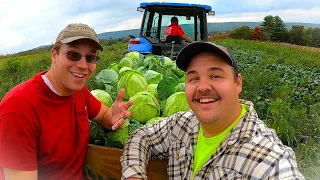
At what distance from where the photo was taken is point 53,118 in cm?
186

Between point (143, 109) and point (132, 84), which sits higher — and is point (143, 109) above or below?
below

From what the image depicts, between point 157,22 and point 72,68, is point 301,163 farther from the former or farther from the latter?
point 157,22

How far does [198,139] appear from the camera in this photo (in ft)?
5.82

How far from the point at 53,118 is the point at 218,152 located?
85 centimetres

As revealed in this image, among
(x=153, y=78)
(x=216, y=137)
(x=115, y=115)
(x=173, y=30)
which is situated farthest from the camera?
(x=173, y=30)

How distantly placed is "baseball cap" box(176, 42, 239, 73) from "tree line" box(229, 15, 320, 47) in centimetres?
3550

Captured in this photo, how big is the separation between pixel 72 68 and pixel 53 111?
247 mm

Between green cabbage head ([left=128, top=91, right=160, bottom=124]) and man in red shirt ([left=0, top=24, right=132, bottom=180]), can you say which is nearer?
man in red shirt ([left=0, top=24, right=132, bottom=180])

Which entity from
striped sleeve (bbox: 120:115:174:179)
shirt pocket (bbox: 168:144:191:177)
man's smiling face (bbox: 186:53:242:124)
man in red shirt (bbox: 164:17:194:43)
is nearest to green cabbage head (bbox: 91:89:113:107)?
striped sleeve (bbox: 120:115:174:179)

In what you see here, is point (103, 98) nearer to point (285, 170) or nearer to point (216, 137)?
point (216, 137)

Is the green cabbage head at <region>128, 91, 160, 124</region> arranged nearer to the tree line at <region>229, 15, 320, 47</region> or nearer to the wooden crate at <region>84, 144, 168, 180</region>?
the wooden crate at <region>84, 144, 168, 180</region>

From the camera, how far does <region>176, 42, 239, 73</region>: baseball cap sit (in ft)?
5.31

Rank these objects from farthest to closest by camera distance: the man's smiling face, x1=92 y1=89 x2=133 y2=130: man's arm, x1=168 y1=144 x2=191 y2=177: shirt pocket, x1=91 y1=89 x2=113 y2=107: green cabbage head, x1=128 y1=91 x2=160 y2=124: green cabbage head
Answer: x1=91 y1=89 x2=113 y2=107: green cabbage head, x1=128 y1=91 x2=160 y2=124: green cabbage head, x1=92 y1=89 x2=133 y2=130: man's arm, x1=168 y1=144 x2=191 y2=177: shirt pocket, the man's smiling face

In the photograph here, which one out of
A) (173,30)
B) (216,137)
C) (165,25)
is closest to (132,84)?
(216,137)
